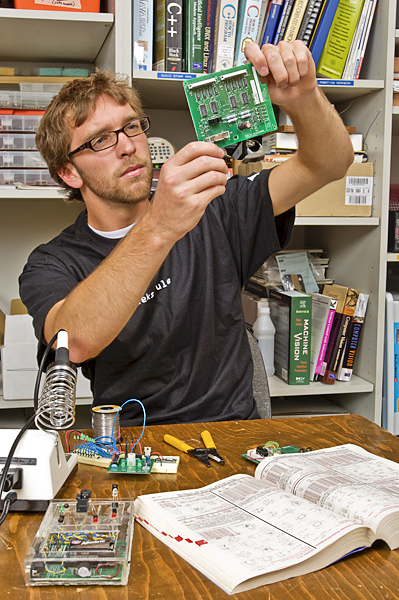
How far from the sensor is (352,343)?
6.82 ft

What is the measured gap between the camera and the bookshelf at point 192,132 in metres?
1.80

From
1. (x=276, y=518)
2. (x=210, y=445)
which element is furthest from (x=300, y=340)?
(x=276, y=518)

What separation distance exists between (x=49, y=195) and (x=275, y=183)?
80 centimetres

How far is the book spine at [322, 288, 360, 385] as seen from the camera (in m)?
2.06

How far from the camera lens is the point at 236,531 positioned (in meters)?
0.70

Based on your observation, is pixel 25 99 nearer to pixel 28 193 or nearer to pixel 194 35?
pixel 28 193

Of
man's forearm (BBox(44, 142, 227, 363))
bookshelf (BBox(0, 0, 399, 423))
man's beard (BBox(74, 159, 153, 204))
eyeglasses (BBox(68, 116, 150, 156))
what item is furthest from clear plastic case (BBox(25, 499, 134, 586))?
bookshelf (BBox(0, 0, 399, 423))

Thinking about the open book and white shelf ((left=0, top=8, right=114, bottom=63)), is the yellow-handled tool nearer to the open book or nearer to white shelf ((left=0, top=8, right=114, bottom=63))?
the open book

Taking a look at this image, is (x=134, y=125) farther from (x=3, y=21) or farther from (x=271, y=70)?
(x=3, y=21)

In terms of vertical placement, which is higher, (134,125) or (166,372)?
(134,125)

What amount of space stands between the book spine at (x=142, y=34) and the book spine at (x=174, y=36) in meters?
0.06

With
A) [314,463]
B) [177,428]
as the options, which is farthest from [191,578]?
[177,428]

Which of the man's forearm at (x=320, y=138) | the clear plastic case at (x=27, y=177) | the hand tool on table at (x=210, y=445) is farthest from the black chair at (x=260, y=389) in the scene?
the clear plastic case at (x=27, y=177)

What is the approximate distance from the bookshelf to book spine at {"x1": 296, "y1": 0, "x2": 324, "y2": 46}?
7.5 inches
